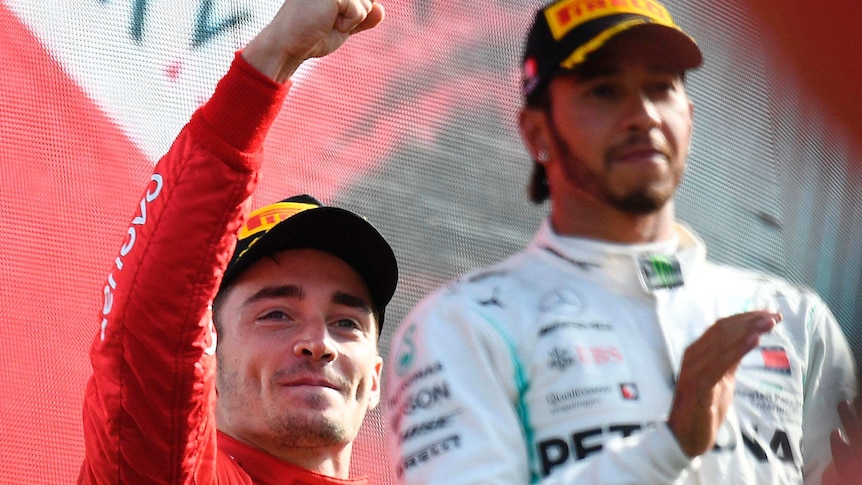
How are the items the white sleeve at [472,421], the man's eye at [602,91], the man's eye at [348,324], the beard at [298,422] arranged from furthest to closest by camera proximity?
the man's eye at [348,324], the beard at [298,422], the man's eye at [602,91], the white sleeve at [472,421]

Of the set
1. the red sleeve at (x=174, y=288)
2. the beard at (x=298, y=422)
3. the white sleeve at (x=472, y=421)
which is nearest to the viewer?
the white sleeve at (x=472, y=421)

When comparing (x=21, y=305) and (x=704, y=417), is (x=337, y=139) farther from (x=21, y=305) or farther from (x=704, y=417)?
(x=704, y=417)

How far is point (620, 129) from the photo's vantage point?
1186 millimetres

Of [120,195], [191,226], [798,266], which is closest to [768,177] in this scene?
[798,266]

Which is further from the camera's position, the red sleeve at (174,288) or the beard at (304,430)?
the beard at (304,430)

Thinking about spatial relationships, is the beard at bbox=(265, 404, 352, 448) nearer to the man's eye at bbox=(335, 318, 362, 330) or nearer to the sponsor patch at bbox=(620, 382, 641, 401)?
the man's eye at bbox=(335, 318, 362, 330)

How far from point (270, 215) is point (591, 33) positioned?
0.80 metres

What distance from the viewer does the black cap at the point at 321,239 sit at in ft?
6.00

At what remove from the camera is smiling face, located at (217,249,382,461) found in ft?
5.98

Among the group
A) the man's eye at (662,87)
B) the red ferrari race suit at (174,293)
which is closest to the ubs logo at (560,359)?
the man's eye at (662,87)

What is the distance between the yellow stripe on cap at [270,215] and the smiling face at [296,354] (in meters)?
0.05

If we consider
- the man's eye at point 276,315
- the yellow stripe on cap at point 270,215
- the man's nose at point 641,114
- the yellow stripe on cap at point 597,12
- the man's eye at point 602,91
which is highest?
the yellow stripe on cap at point 270,215

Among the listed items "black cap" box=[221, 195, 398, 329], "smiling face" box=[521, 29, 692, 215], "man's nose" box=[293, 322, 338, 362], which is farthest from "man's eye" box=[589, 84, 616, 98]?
"man's nose" box=[293, 322, 338, 362]

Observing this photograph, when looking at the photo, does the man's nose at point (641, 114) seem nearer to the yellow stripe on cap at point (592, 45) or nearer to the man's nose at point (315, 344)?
the yellow stripe on cap at point (592, 45)
